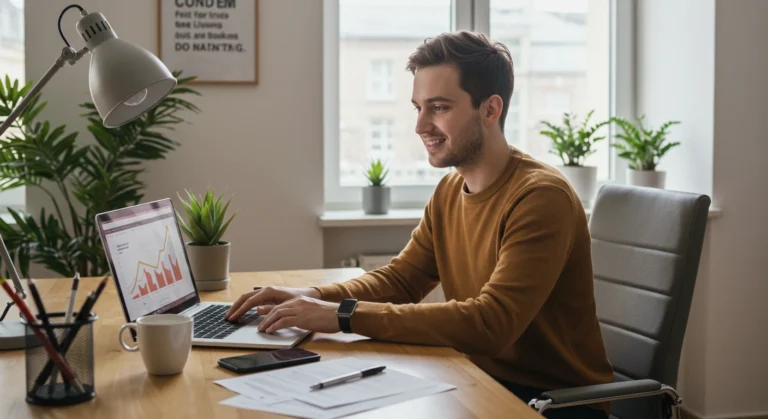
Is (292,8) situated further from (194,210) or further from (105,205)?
(194,210)

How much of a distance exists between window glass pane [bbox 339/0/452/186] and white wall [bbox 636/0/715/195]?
2.88 ft

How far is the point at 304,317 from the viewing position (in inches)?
62.1

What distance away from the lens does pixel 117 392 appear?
1.26 metres

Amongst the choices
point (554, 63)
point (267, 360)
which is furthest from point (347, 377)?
point (554, 63)

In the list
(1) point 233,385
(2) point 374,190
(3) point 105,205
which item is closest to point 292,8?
(2) point 374,190

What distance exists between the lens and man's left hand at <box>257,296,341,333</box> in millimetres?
1569

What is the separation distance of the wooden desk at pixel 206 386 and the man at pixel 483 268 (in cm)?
7

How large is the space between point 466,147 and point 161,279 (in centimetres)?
69

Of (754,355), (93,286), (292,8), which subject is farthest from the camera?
(754,355)

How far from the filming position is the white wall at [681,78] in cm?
344

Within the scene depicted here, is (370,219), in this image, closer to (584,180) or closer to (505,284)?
(584,180)

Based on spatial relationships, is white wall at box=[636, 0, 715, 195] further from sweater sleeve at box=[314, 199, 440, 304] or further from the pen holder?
the pen holder

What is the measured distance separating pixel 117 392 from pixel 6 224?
1869mm

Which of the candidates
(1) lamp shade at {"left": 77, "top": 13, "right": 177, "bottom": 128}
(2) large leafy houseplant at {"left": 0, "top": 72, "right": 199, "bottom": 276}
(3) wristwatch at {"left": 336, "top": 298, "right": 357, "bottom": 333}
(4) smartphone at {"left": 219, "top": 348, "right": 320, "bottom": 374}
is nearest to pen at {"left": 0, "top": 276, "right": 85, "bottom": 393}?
(4) smartphone at {"left": 219, "top": 348, "right": 320, "bottom": 374}
